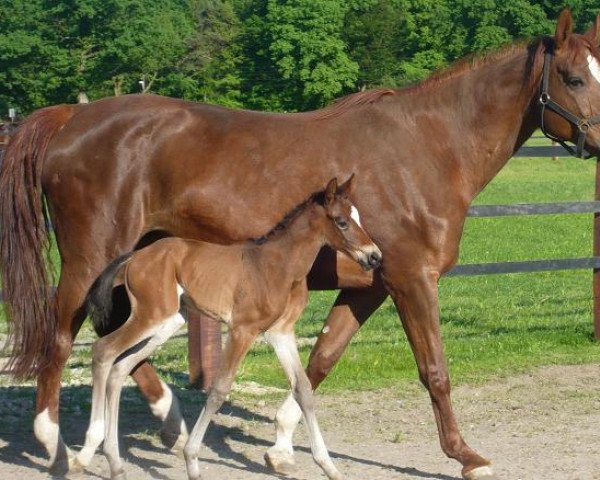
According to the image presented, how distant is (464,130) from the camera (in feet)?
18.3

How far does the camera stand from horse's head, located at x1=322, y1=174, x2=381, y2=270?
493cm

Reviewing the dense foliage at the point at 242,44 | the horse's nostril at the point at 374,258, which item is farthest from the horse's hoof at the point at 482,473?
the dense foliage at the point at 242,44

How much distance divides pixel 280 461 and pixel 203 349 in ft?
6.52

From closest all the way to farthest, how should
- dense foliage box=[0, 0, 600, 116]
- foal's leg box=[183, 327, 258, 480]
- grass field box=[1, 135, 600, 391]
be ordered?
foal's leg box=[183, 327, 258, 480], grass field box=[1, 135, 600, 391], dense foliage box=[0, 0, 600, 116]

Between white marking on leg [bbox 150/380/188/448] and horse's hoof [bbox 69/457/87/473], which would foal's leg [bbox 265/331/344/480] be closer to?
white marking on leg [bbox 150/380/188/448]

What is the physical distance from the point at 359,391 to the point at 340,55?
66956mm

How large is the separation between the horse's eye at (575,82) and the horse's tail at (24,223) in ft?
8.82

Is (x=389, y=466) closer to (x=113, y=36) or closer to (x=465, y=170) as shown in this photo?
(x=465, y=170)

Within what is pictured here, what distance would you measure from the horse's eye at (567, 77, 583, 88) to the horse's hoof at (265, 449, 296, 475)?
7.78 ft

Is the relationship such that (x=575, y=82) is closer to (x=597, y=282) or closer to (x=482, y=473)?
(x=482, y=473)

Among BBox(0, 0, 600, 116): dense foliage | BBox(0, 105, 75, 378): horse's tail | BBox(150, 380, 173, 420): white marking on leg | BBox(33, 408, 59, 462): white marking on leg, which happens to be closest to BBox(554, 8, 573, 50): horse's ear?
BBox(0, 105, 75, 378): horse's tail

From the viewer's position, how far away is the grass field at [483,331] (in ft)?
25.7

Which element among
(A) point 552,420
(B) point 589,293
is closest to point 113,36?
(B) point 589,293

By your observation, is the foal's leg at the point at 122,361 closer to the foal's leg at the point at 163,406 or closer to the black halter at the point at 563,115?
the foal's leg at the point at 163,406
